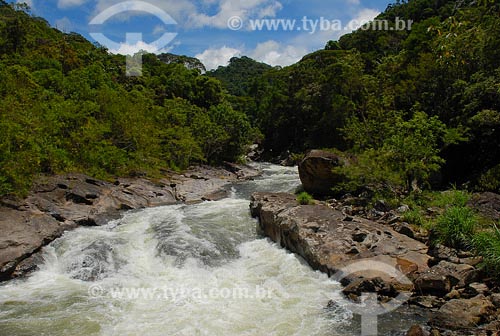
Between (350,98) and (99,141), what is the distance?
2258 cm

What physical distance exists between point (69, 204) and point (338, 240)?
11.1 m

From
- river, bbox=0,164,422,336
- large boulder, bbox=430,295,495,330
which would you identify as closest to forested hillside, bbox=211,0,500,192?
large boulder, bbox=430,295,495,330

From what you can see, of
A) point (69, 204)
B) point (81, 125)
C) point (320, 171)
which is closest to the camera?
point (69, 204)

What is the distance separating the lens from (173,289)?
9.86m

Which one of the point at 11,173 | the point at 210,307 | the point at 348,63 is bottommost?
the point at 210,307

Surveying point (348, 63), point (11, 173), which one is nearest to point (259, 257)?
point (11, 173)

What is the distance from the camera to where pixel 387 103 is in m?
22.8

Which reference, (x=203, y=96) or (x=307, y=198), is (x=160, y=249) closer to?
(x=307, y=198)

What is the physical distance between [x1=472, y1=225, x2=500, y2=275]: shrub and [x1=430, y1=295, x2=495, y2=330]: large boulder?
96 centimetres

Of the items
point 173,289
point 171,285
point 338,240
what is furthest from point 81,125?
point 338,240

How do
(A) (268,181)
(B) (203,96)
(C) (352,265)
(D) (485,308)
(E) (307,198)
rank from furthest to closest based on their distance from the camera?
(B) (203,96) < (A) (268,181) < (E) (307,198) < (C) (352,265) < (D) (485,308)

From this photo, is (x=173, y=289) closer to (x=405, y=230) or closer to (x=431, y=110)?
(x=405, y=230)

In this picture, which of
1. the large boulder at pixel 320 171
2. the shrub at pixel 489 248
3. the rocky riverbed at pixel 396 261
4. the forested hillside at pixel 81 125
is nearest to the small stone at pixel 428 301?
the rocky riverbed at pixel 396 261

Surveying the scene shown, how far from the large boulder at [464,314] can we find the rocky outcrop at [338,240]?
1593 millimetres
